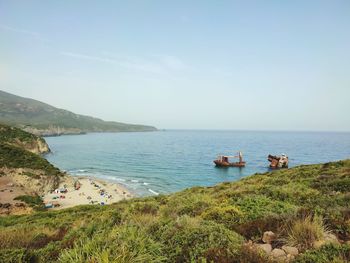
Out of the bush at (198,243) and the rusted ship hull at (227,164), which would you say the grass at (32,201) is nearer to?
the bush at (198,243)

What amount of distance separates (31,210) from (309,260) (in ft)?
105

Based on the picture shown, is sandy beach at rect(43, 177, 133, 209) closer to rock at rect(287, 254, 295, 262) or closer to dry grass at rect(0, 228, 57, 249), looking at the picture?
dry grass at rect(0, 228, 57, 249)

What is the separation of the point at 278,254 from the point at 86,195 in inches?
1616

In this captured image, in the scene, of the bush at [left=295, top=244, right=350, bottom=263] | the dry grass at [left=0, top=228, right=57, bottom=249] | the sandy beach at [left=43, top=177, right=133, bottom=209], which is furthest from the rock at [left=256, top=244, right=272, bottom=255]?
the sandy beach at [left=43, top=177, right=133, bottom=209]

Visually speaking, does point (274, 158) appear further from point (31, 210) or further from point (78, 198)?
point (31, 210)

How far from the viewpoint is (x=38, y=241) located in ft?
21.9

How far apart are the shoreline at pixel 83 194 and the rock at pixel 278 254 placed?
32445 millimetres

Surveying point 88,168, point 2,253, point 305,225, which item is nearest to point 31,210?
point 2,253

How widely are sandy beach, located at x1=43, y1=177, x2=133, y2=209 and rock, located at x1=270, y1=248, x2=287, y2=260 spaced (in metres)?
33.2

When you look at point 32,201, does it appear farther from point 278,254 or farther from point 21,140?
point 21,140

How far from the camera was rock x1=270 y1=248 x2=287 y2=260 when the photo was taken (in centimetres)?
422

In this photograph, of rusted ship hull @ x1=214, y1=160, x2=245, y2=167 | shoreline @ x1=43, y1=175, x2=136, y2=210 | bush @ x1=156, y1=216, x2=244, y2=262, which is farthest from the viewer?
rusted ship hull @ x1=214, y1=160, x2=245, y2=167

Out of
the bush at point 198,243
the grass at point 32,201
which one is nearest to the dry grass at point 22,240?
the bush at point 198,243

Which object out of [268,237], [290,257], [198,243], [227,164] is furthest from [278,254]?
[227,164]
